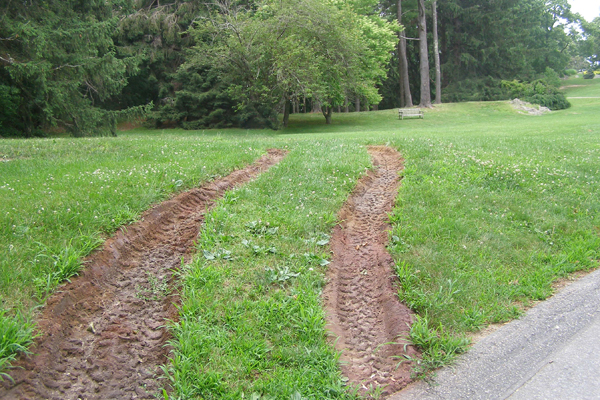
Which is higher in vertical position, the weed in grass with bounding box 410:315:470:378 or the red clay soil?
the red clay soil

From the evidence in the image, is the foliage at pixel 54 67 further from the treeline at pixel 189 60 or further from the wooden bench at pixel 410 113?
the wooden bench at pixel 410 113

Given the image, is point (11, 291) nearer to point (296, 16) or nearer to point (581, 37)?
point (296, 16)

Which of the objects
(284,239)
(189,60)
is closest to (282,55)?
(189,60)

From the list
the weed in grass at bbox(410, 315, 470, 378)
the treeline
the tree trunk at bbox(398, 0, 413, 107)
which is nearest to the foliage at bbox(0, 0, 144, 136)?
the treeline

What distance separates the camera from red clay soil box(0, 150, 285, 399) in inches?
125

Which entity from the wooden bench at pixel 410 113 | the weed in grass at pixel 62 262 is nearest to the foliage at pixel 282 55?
the wooden bench at pixel 410 113

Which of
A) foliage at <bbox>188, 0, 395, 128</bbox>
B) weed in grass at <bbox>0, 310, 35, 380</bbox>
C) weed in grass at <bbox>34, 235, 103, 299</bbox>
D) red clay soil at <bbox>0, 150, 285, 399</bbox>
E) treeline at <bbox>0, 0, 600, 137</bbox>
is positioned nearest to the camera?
weed in grass at <bbox>0, 310, 35, 380</bbox>

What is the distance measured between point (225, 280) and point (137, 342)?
3.44ft

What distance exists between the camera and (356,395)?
10.6 ft

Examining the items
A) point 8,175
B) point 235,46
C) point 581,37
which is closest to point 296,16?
point 235,46

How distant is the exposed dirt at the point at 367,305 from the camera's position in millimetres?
3533

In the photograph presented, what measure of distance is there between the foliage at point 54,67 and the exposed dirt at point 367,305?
13434 millimetres

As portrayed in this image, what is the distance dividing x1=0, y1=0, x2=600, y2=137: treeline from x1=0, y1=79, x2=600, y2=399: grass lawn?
29.3 feet

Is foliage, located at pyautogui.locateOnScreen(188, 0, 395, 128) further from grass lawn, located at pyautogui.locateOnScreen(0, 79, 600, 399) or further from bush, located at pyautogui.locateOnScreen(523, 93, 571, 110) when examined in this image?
bush, located at pyautogui.locateOnScreen(523, 93, 571, 110)
